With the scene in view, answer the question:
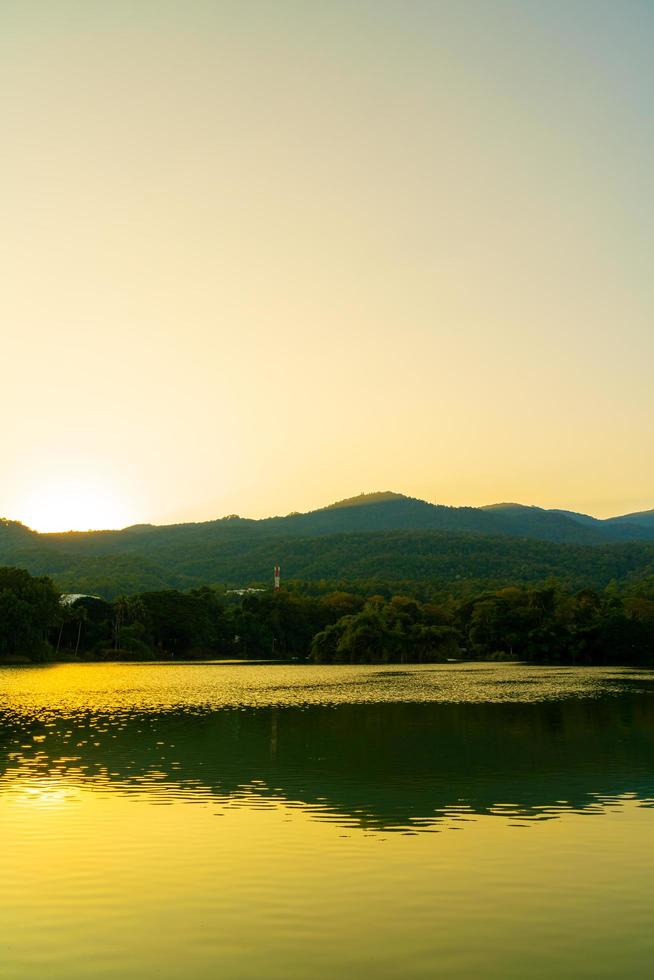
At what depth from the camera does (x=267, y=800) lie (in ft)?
90.3

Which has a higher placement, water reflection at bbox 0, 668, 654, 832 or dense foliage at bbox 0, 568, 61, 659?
dense foliage at bbox 0, 568, 61, 659

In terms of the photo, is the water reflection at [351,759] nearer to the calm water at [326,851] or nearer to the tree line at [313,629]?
the calm water at [326,851]

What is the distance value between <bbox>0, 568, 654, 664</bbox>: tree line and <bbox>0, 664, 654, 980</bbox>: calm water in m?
93.5

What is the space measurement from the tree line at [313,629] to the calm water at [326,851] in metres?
93.5

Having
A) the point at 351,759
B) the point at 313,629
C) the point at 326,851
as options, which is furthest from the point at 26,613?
the point at 326,851

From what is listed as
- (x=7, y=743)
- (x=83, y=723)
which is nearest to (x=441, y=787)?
(x=7, y=743)

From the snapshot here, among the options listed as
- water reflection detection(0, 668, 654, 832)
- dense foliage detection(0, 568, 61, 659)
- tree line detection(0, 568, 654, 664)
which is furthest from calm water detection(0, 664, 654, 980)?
tree line detection(0, 568, 654, 664)

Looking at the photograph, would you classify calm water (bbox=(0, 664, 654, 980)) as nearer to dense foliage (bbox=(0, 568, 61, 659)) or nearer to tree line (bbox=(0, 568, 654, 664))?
dense foliage (bbox=(0, 568, 61, 659))

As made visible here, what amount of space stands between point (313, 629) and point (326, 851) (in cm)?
16397

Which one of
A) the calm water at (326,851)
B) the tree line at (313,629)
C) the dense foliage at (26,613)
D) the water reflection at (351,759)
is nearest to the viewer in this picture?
the calm water at (326,851)

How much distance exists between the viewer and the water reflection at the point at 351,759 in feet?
89.9

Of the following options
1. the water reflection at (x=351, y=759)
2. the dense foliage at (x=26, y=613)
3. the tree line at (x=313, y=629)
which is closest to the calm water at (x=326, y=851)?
the water reflection at (x=351, y=759)

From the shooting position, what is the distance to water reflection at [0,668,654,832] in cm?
2739

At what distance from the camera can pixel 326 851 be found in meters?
21.1
